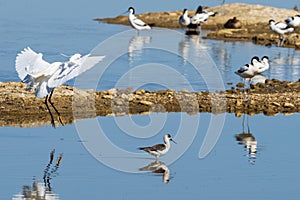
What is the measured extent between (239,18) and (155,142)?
20971 mm

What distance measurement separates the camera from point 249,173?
11.0 m

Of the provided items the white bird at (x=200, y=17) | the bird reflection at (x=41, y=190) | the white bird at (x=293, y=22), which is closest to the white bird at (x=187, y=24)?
the white bird at (x=200, y=17)

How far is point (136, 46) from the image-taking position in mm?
26078

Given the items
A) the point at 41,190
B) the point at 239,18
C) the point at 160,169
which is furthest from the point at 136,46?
the point at 41,190

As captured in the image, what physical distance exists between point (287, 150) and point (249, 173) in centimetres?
166

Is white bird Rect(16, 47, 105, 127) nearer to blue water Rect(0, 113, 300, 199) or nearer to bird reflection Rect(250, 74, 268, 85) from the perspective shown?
blue water Rect(0, 113, 300, 199)

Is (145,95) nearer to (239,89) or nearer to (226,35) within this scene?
(239,89)

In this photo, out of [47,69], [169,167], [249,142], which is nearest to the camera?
[169,167]

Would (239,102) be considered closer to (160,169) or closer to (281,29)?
(160,169)

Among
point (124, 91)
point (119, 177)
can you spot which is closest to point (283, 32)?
point (124, 91)

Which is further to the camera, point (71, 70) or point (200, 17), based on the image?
point (200, 17)

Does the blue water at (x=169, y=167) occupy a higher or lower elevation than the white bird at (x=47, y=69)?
lower

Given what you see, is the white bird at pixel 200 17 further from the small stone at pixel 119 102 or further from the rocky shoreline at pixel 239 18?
the small stone at pixel 119 102

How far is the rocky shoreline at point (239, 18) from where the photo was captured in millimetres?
29750
